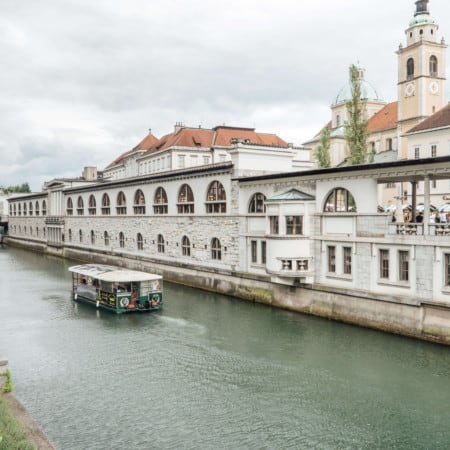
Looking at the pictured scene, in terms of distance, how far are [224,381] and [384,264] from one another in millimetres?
11760

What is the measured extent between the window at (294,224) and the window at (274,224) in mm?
686

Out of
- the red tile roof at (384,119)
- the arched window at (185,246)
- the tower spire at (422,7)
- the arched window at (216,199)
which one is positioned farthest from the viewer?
the red tile roof at (384,119)

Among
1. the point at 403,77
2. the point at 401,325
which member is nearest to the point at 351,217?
the point at 401,325

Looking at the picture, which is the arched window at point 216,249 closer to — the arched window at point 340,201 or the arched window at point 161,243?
the arched window at point 161,243

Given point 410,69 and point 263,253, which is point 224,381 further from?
point 410,69

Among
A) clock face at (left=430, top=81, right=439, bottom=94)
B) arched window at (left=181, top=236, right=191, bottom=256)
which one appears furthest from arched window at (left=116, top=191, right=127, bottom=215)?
clock face at (left=430, top=81, right=439, bottom=94)

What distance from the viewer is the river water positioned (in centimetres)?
1559

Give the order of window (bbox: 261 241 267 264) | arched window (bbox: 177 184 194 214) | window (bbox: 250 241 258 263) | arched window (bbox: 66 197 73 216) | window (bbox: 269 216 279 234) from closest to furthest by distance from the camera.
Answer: window (bbox: 269 216 279 234)
window (bbox: 261 241 267 264)
window (bbox: 250 241 258 263)
arched window (bbox: 177 184 194 214)
arched window (bbox: 66 197 73 216)

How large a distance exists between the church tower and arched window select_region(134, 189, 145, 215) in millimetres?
39139

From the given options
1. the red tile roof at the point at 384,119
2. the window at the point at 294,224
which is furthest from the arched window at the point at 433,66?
the window at the point at 294,224

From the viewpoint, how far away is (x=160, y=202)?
162 feet

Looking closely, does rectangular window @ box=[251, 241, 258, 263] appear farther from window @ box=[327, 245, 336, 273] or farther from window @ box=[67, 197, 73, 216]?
window @ box=[67, 197, 73, 216]

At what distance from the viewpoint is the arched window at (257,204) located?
36.0 meters

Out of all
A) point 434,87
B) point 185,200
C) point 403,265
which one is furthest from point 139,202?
point 434,87
